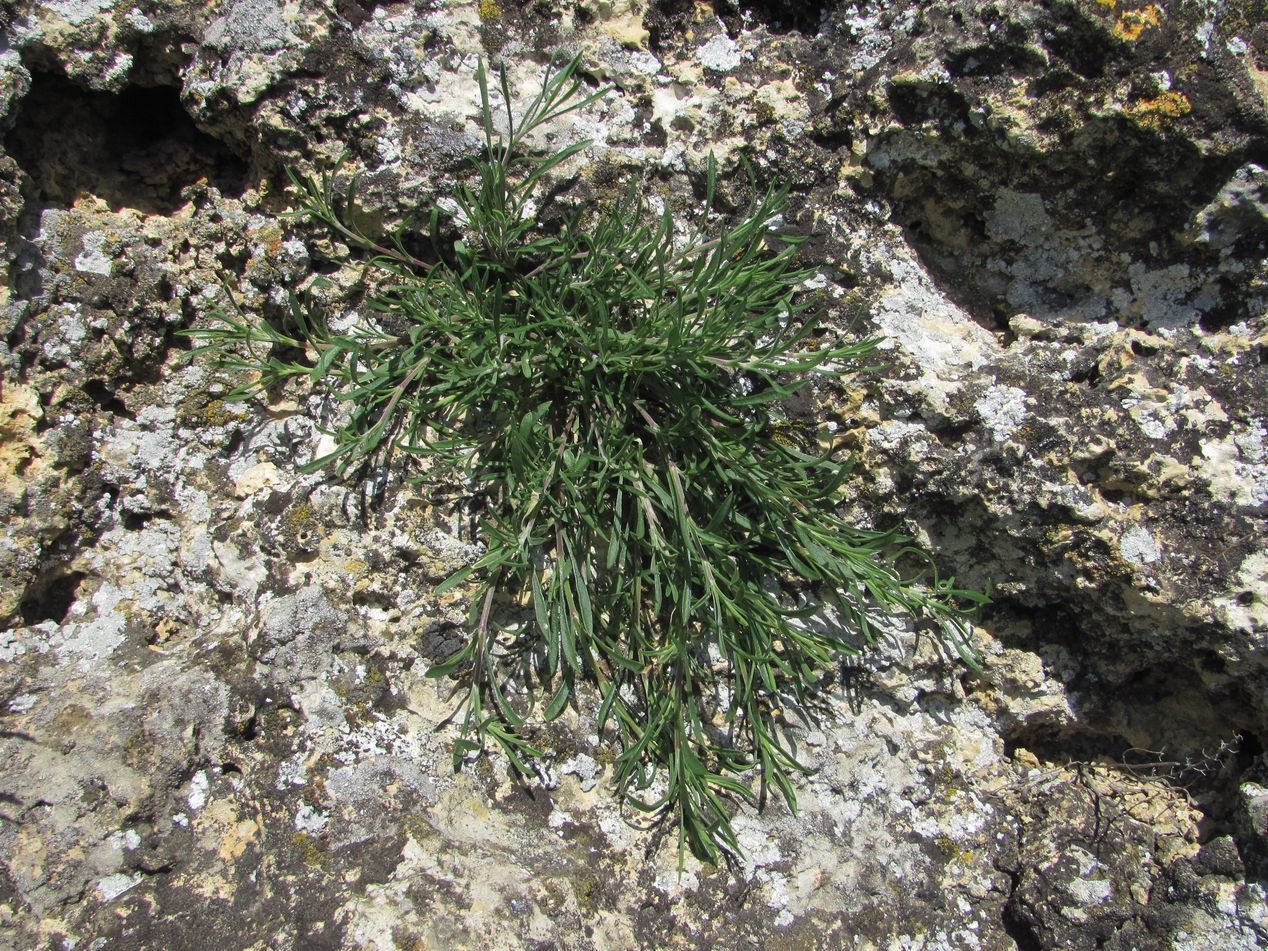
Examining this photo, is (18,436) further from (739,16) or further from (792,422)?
(739,16)

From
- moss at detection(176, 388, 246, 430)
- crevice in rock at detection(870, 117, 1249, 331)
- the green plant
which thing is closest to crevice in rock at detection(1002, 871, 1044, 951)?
the green plant

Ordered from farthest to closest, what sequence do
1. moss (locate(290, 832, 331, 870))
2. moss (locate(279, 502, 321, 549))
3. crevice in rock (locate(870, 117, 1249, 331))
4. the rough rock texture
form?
moss (locate(279, 502, 321, 549)) < crevice in rock (locate(870, 117, 1249, 331)) < the rough rock texture < moss (locate(290, 832, 331, 870))

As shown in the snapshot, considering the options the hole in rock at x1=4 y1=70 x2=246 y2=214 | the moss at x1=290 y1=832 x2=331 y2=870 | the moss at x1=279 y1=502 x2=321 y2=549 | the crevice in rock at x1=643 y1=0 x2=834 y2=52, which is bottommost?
the moss at x1=290 y1=832 x2=331 y2=870

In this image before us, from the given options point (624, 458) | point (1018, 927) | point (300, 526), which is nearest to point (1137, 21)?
point (624, 458)

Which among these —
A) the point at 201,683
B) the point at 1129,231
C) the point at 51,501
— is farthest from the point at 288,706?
the point at 1129,231

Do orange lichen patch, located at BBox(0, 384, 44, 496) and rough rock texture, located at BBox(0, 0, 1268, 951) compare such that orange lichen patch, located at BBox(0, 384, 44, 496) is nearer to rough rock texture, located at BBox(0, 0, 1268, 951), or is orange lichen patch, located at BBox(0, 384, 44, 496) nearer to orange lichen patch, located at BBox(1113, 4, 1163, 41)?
rough rock texture, located at BBox(0, 0, 1268, 951)

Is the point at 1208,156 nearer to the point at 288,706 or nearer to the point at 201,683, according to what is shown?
the point at 288,706

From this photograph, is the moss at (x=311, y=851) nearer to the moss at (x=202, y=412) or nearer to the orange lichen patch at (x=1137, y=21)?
the moss at (x=202, y=412)
